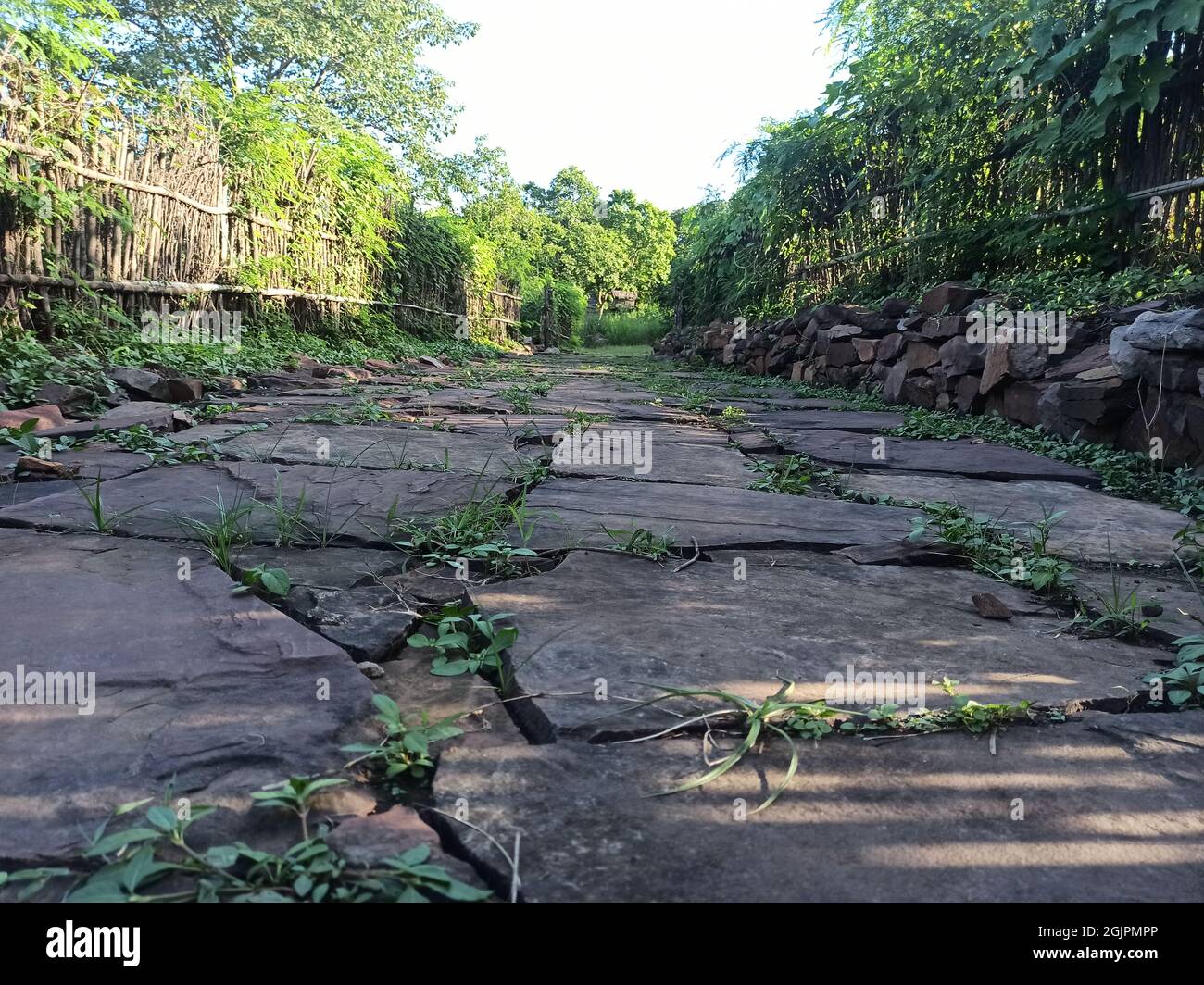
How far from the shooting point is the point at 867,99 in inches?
308

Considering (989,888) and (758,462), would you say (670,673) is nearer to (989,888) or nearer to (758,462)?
(989,888)

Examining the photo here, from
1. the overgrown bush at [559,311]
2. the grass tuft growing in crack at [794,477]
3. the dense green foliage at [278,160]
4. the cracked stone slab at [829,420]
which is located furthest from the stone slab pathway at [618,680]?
the overgrown bush at [559,311]

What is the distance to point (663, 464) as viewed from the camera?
3463 millimetres

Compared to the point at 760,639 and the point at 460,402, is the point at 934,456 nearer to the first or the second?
the point at 760,639

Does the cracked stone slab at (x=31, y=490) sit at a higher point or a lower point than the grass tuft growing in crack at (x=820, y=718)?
higher

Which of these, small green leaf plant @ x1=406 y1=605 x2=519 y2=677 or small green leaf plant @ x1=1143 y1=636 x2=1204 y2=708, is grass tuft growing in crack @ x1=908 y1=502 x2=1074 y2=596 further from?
small green leaf plant @ x1=406 y1=605 x2=519 y2=677

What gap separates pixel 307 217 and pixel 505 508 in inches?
294

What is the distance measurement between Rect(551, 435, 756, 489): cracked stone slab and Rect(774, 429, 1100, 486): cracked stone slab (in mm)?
439

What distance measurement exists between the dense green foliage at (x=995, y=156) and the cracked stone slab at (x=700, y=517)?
246cm

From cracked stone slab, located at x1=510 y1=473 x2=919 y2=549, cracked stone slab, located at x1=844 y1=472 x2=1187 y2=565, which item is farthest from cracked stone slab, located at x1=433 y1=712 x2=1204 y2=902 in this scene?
cracked stone slab, located at x1=844 y1=472 x2=1187 y2=565

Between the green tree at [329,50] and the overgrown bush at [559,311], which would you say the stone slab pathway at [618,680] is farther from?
the green tree at [329,50]

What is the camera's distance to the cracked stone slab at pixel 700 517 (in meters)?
2.25

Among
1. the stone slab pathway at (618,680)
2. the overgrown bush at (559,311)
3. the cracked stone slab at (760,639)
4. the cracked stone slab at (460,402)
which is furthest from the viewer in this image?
the overgrown bush at (559,311)

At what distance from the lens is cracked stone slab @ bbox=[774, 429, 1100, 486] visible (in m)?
3.38
